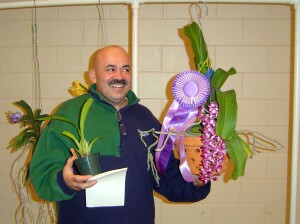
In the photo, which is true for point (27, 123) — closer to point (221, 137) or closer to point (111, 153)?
point (111, 153)

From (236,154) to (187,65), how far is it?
113 centimetres

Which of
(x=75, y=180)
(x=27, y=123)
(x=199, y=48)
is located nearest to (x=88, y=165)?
(x=75, y=180)

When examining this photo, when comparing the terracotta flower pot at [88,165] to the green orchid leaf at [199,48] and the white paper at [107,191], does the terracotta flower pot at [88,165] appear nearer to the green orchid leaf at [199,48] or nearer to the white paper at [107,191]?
the white paper at [107,191]

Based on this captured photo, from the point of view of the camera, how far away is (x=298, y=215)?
212 centimetres

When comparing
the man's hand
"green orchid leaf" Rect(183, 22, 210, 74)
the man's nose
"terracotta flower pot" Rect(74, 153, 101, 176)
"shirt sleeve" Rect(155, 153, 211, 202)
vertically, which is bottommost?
"shirt sleeve" Rect(155, 153, 211, 202)

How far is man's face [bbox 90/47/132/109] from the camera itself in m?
1.31

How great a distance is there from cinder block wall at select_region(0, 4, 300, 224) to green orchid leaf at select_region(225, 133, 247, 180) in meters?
1.05

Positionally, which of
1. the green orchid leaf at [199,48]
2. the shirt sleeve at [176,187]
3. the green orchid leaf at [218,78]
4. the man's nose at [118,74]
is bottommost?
the shirt sleeve at [176,187]

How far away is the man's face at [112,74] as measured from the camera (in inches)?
A: 51.7

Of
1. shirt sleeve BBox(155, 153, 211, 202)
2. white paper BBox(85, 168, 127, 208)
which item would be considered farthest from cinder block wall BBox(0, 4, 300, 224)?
white paper BBox(85, 168, 127, 208)

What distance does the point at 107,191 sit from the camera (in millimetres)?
1084

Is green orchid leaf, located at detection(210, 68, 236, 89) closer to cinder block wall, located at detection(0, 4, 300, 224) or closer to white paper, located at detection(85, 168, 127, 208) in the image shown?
white paper, located at detection(85, 168, 127, 208)

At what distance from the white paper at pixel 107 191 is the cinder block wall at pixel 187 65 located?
1046 mm

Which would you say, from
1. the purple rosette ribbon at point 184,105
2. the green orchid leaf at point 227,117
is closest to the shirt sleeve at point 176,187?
the purple rosette ribbon at point 184,105
